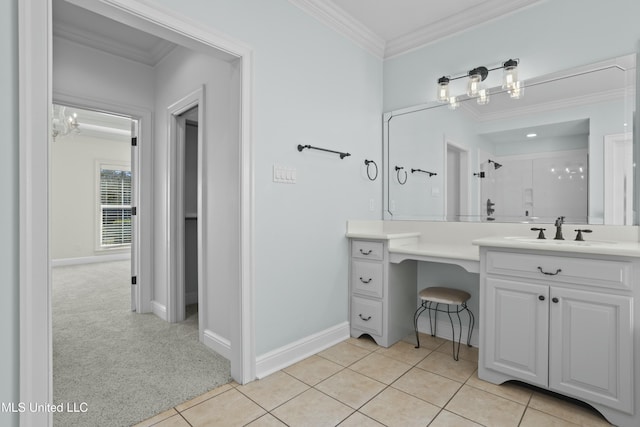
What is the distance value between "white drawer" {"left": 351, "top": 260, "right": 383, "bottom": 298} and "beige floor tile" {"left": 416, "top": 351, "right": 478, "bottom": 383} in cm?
57

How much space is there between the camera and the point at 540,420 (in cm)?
169

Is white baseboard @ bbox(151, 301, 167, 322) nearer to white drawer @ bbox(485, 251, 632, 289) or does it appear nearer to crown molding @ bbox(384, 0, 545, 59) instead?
white drawer @ bbox(485, 251, 632, 289)

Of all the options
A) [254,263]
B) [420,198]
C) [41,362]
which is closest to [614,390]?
[420,198]

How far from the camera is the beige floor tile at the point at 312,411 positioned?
168 cm

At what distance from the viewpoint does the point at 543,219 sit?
92.1 inches

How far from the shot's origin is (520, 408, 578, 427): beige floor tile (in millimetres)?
1652

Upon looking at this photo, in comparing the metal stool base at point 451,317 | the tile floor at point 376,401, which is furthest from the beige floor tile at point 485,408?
the metal stool base at point 451,317

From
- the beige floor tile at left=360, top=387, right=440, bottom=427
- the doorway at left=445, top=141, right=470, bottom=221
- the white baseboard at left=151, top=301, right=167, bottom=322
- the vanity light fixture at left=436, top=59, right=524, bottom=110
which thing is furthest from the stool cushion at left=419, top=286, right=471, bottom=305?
the white baseboard at left=151, top=301, right=167, bottom=322

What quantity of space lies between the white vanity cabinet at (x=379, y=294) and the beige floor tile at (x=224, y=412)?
116 cm

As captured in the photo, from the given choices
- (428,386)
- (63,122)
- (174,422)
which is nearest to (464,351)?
(428,386)

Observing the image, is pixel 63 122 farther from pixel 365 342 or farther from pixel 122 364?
pixel 365 342

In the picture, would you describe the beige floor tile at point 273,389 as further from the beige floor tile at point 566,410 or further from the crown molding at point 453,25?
the crown molding at point 453,25

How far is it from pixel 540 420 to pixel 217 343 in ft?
6.76

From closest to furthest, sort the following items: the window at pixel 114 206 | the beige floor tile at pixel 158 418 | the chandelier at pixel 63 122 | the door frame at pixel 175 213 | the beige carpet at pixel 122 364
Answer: the beige floor tile at pixel 158 418 → the beige carpet at pixel 122 364 → the door frame at pixel 175 213 → the chandelier at pixel 63 122 → the window at pixel 114 206
